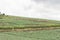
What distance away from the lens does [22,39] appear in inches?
1209

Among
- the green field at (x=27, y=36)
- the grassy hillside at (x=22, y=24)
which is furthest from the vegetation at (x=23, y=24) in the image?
the green field at (x=27, y=36)

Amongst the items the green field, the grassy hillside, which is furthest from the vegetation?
the green field

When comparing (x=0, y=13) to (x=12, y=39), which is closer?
(x=12, y=39)

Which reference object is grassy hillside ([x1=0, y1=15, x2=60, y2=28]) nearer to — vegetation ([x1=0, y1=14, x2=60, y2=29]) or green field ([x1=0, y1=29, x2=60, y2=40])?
vegetation ([x1=0, y1=14, x2=60, y2=29])

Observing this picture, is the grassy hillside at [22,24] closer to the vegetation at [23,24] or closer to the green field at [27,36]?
the vegetation at [23,24]

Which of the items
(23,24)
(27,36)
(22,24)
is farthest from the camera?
(23,24)

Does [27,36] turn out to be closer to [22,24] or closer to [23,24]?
[22,24]

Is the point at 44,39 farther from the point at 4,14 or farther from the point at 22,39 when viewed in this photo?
the point at 4,14

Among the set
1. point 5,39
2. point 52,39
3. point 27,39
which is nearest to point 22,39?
point 27,39

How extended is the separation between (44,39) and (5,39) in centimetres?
686

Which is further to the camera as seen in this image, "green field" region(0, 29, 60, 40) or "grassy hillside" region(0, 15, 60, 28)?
"grassy hillside" region(0, 15, 60, 28)

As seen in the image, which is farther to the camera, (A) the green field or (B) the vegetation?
(B) the vegetation

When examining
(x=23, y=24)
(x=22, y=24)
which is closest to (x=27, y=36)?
(x=22, y=24)

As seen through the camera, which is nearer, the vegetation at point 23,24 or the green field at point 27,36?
the green field at point 27,36
